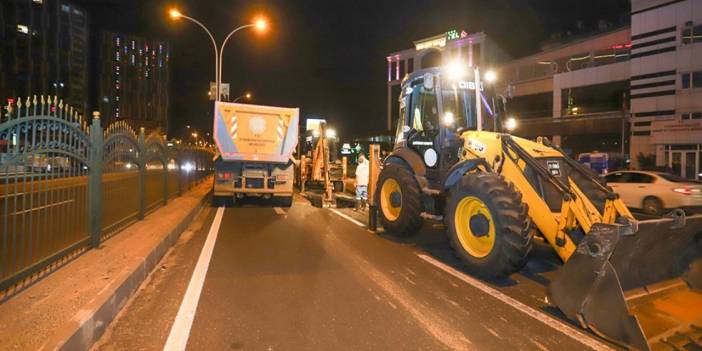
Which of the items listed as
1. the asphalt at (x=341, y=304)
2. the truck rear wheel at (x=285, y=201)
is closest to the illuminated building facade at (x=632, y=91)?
the truck rear wheel at (x=285, y=201)

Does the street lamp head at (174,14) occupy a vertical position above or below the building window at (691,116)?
above

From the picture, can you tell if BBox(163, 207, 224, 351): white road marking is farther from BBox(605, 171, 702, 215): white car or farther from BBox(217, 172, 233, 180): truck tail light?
BBox(605, 171, 702, 215): white car

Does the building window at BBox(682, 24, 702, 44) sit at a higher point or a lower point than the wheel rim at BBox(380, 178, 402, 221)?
higher

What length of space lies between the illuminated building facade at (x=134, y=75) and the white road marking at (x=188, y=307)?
91241mm

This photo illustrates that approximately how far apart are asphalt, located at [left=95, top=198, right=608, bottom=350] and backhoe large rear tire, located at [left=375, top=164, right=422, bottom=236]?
19.7 inches

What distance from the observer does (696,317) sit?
4367 mm

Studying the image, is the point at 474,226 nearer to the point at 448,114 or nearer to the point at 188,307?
the point at 448,114

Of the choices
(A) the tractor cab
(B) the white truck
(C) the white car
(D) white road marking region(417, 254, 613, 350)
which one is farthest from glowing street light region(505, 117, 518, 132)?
(B) the white truck

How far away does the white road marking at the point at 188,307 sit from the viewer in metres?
4.08

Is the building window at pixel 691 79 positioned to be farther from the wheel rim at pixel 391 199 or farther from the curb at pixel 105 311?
the curb at pixel 105 311

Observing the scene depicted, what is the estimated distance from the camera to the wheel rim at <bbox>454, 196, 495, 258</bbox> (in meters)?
6.37

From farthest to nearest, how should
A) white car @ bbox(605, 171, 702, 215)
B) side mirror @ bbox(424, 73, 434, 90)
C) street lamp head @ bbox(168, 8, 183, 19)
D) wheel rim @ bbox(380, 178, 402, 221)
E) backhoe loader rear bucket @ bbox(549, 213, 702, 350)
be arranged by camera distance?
street lamp head @ bbox(168, 8, 183, 19), white car @ bbox(605, 171, 702, 215), wheel rim @ bbox(380, 178, 402, 221), side mirror @ bbox(424, 73, 434, 90), backhoe loader rear bucket @ bbox(549, 213, 702, 350)

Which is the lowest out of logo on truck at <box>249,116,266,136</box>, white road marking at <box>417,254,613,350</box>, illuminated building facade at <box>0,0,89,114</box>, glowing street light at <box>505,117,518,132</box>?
white road marking at <box>417,254,613,350</box>

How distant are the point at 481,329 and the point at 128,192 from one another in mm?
7143
